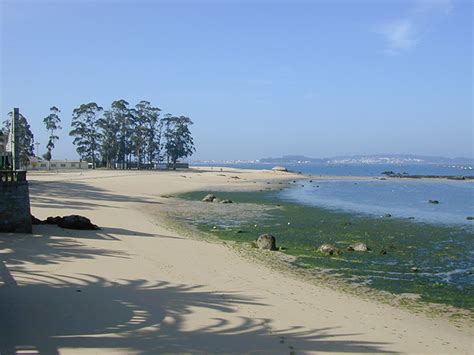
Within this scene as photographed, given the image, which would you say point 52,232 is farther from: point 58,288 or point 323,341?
point 323,341

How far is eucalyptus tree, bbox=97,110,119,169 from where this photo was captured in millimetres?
96250

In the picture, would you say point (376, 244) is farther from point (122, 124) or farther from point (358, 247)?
point (122, 124)

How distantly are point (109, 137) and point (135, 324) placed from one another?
9288cm

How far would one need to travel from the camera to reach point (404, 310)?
11.3 meters

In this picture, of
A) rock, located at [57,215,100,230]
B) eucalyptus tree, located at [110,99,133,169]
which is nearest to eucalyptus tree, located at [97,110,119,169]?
eucalyptus tree, located at [110,99,133,169]

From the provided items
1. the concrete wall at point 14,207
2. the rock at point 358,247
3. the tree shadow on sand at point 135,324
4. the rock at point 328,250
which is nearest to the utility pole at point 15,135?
the concrete wall at point 14,207

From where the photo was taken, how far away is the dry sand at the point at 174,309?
781 centimetres

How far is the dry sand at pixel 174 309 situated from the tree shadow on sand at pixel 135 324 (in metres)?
0.02

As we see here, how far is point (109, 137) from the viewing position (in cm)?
9744

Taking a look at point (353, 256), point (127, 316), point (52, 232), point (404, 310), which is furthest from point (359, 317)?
point (52, 232)

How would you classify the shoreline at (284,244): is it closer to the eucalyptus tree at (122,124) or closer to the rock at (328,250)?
the rock at (328,250)

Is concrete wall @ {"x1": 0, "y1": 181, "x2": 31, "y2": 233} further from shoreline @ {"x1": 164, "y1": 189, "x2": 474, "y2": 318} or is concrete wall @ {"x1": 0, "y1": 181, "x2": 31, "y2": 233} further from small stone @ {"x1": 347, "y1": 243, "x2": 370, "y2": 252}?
small stone @ {"x1": 347, "y1": 243, "x2": 370, "y2": 252}

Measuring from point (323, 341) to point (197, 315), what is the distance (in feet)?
8.22

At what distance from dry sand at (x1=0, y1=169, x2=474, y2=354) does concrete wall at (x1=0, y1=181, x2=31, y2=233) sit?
651 mm
